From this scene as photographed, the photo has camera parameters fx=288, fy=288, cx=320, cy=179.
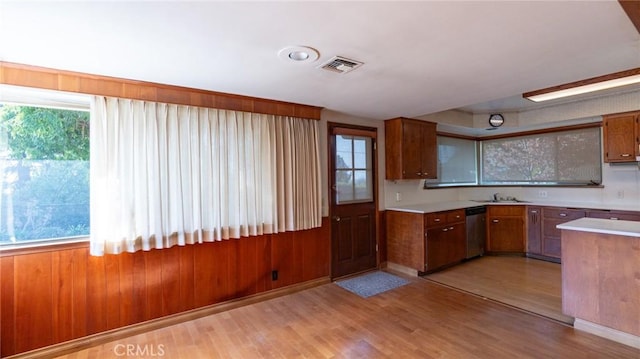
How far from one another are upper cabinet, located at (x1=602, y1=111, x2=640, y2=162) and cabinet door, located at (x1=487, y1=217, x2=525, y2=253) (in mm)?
1520

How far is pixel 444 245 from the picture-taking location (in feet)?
13.8

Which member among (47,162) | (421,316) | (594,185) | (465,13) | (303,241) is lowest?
(421,316)

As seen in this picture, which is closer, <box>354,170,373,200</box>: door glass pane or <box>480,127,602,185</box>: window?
<box>354,170,373,200</box>: door glass pane

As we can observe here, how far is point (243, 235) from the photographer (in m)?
3.15

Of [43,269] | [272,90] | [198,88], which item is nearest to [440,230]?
[272,90]

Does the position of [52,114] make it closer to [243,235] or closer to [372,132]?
[243,235]

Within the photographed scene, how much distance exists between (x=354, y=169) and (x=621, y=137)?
3.66 meters

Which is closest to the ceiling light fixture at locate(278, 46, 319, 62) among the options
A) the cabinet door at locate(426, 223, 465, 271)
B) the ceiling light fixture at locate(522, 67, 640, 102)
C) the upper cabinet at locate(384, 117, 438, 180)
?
the upper cabinet at locate(384, 117, 438, 180)

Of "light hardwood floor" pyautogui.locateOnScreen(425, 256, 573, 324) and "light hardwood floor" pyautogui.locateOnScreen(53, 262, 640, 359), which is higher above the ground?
"light hardwood floor" pyautogui.locateOnScreen(425, 256, 573, 324)

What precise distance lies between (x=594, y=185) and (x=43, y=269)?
6900 mm

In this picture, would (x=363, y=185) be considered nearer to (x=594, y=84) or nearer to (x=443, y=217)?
(x=443, y=217)

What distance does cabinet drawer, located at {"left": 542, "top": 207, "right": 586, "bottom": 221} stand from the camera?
4.26 m

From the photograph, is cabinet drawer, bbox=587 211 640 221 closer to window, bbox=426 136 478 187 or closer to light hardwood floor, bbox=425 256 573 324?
light hardwood floor, bbox=425 256 573 324

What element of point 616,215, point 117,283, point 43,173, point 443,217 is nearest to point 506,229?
point 616,215
